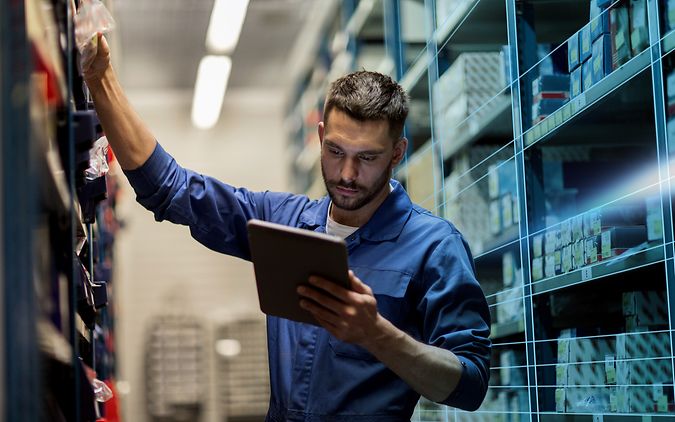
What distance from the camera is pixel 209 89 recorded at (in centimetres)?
1025

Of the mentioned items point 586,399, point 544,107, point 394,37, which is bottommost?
point 586,399

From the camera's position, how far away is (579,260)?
8.85 feet

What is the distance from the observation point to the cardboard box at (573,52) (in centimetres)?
274

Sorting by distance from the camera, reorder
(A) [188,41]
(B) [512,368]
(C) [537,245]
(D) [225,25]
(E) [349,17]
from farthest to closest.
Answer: (A) [188,41] → (D) [225,25] → (E) [349,17] → (B) [512,368] → (C) [537,245]

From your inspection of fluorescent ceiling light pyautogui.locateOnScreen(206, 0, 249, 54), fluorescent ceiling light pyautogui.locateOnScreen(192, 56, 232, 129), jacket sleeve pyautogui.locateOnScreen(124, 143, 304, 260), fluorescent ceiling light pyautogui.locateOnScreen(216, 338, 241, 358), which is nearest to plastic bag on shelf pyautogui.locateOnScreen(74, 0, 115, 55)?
jacket sleeve pyautogui.locateOnScreen(124, 143, 304, 260)

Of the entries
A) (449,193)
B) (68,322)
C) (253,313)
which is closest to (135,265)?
(253,313)

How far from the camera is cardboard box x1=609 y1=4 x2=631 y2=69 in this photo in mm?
2410

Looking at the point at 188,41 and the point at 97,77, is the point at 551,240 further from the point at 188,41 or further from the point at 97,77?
the point at 188,41

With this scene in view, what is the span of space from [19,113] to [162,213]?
3.94 ft

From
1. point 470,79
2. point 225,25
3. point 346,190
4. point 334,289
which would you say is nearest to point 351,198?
point 346,190

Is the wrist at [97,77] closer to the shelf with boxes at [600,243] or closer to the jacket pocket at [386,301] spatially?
the jacket pocket at [386,301]

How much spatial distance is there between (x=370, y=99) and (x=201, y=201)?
0.50 meters

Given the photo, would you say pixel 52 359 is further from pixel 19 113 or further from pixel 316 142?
pixel 316 142

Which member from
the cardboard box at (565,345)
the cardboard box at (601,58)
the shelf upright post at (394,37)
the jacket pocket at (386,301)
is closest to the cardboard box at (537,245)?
the cardboard box at (565,345)
